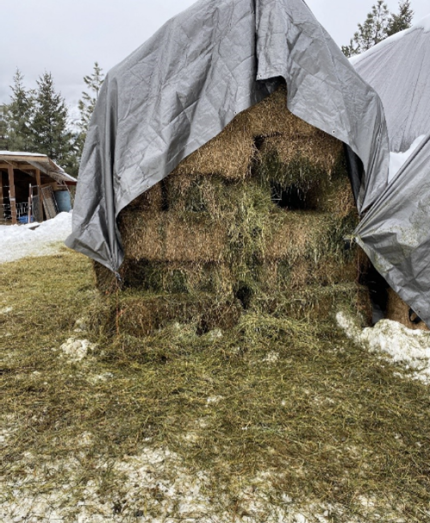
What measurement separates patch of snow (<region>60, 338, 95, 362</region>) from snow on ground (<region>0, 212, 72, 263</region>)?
518 centimetres

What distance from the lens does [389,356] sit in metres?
3.26

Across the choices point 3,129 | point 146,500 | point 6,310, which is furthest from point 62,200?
point 3,129

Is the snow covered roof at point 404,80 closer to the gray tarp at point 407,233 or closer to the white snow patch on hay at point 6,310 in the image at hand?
the gray tarp at point 407,233

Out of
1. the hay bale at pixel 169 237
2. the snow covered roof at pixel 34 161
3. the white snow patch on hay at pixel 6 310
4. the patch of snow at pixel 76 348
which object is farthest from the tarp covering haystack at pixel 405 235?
the snow covered roof at pixel 34 161

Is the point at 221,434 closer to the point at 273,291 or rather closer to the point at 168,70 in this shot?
the point at 273,291

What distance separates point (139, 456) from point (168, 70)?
3.10 metres

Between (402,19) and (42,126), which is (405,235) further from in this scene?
(42,126)

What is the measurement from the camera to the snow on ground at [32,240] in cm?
855

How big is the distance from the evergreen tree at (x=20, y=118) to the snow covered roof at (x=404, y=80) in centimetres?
3494

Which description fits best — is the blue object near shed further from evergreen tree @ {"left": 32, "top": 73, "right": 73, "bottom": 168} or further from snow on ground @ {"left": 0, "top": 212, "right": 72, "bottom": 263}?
evergreen tree @ {"left": 32, "top": 73, "right": 73, "bottom": 168}

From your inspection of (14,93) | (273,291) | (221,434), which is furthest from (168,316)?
(14,93)

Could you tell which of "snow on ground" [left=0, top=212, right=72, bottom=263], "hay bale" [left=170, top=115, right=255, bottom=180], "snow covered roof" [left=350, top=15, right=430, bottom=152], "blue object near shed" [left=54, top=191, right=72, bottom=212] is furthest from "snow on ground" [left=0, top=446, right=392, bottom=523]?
"blue object near shed" [left=54, top=191, right=72, bottom=212]

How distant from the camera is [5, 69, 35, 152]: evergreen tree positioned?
110ft

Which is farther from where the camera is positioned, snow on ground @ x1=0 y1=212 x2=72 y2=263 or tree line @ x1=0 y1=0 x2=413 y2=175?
tree line @ x1=0 y1=0 x2=413 y2=175
